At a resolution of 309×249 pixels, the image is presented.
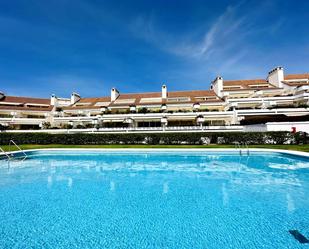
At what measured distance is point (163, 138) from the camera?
29594 mm

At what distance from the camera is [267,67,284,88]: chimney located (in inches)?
1827

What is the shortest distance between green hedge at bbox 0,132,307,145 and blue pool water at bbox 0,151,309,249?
14.0 metres

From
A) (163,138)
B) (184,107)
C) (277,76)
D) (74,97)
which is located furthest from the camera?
(74,97)

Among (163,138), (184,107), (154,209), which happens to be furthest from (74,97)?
(154,209)

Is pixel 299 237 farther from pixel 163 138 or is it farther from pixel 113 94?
pixel 113 94

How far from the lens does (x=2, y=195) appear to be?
29.8 feet

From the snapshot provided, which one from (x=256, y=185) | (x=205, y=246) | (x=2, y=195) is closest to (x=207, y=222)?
(x=205, y=246)

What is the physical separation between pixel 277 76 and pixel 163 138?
113 feet

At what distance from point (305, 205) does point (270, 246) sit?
3795 millimetres

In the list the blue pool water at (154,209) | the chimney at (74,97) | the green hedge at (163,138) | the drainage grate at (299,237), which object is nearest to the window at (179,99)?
the green hedge at (163,138)

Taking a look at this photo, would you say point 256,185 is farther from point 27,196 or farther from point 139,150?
point 139,150

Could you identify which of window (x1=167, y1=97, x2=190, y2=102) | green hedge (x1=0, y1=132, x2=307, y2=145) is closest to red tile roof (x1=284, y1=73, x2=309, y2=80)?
window (x1=167, y1=97, x2=190, y2=102)

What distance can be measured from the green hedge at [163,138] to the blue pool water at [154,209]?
14.0 metres

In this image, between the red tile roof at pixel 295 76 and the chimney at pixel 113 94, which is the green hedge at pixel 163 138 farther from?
the red tile roof at pixel 295 76
